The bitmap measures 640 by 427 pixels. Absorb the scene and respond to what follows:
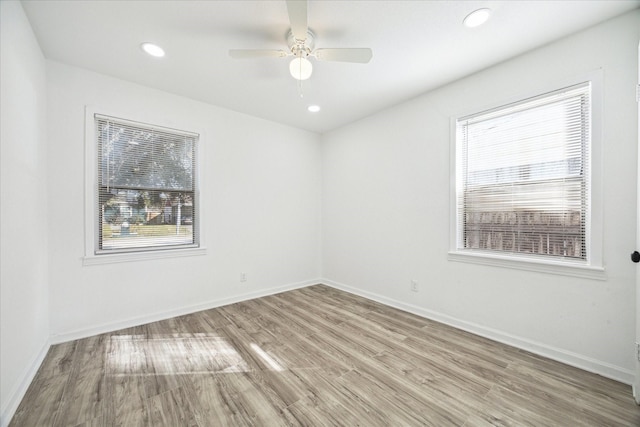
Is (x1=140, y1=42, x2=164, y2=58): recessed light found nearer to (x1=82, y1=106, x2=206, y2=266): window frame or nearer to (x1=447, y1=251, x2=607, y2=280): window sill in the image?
(x1=82, y1=106, x2=206, y2=266): window frame

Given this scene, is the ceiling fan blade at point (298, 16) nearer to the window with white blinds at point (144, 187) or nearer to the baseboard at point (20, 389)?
the window with white blinds at point (144, 187)

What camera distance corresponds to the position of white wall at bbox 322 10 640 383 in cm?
187

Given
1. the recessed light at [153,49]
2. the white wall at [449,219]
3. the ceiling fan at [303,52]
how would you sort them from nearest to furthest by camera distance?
the ceiling fan at [303,52]
the white wall at [449,219]
the recessed light at [153,49]

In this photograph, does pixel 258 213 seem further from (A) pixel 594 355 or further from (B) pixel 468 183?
(A) pixel 594 355

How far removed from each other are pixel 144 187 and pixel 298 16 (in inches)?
98.7

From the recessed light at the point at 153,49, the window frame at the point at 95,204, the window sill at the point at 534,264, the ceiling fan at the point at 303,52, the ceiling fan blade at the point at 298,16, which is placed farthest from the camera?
the window frame at the point at 95,204

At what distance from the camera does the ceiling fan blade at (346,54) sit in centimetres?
187

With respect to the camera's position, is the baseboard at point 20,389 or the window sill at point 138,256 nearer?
the baseboard at point 20,389

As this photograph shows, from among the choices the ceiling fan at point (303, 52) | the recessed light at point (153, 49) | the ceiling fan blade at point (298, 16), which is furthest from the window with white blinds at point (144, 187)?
the ceiling fan blade at point (298, 16)

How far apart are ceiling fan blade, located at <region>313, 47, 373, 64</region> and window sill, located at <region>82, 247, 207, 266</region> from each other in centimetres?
267

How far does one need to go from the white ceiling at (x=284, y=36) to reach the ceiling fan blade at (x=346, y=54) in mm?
233

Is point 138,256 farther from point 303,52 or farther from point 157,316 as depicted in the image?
point 303,52

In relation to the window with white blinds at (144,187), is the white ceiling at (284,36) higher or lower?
higher

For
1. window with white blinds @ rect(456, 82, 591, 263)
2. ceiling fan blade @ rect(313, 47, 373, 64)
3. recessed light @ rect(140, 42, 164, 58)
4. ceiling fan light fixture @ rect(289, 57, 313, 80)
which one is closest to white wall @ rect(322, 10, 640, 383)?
window with white blinds @ rect(456, 82, 591, 263)
